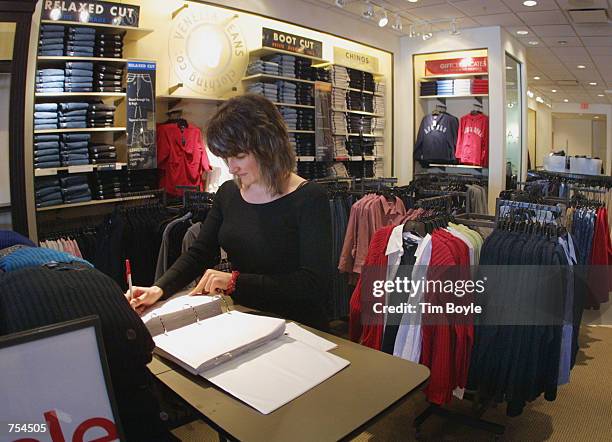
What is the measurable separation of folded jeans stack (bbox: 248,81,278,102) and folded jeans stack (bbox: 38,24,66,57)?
6.43ft

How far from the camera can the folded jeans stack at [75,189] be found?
12.8 feet

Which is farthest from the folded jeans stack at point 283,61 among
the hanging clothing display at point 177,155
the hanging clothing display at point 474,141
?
the hanging clothing display at point 474,141

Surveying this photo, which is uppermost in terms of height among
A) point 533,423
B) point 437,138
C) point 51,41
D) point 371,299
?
point 51,41

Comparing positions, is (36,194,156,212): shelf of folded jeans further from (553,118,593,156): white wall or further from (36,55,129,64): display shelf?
(553,118,593,156): white wall

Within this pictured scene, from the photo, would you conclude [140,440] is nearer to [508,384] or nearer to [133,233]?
[508,384]

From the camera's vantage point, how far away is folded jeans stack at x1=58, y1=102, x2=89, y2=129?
3.89m

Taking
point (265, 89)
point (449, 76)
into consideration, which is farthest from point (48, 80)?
point (449, 76)

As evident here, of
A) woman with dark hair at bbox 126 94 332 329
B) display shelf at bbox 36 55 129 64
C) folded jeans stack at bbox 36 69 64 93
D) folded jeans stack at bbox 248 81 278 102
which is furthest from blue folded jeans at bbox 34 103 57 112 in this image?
woman with dark hair at bbox 126 94 332 329

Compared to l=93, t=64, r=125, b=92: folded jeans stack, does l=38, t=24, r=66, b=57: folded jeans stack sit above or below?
above

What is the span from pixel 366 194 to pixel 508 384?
2.04 m

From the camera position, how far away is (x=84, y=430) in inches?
32.8

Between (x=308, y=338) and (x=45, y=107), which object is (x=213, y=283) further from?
(x=45, y=107)

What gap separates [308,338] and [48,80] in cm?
352

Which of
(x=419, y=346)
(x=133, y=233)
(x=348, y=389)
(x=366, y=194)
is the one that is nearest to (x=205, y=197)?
(x=133, y=233)
